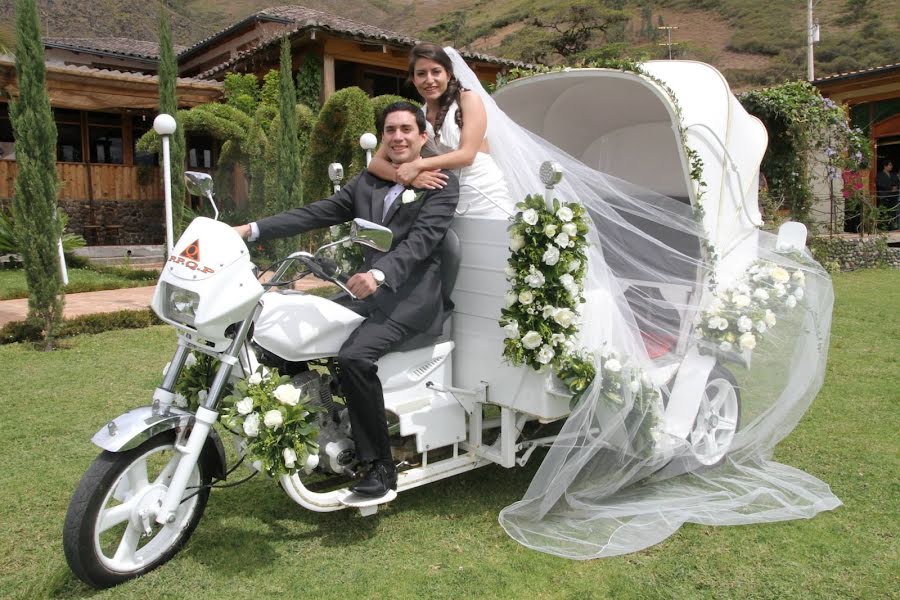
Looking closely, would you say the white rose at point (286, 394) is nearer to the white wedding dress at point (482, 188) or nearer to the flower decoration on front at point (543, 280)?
the flower decoration on front at point (543, 280)

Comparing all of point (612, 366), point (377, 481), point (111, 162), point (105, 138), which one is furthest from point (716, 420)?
point (105, 138)

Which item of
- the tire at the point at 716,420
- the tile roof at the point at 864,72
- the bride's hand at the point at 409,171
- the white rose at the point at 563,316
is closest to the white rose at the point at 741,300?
the tire at the point at 716,420

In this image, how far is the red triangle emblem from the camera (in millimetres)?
2645

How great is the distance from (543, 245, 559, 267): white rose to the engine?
3.62 feet

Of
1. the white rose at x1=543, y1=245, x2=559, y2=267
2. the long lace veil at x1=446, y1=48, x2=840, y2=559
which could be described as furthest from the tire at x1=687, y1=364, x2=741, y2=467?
the white rose at x1=543, y1=245, x2=559, y2=267

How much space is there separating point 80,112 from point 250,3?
81732 mm

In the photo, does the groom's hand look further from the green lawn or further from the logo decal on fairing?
the green lawn

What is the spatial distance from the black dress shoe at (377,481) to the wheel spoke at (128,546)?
860 mm

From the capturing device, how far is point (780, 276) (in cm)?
390

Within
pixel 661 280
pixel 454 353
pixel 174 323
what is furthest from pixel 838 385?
pixel 174 323

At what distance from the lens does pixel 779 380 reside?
396cm

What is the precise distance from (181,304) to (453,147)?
1.53 m

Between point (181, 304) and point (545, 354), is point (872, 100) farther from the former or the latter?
point (181, 304)

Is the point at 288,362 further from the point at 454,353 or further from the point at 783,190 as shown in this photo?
the point at 783,190
